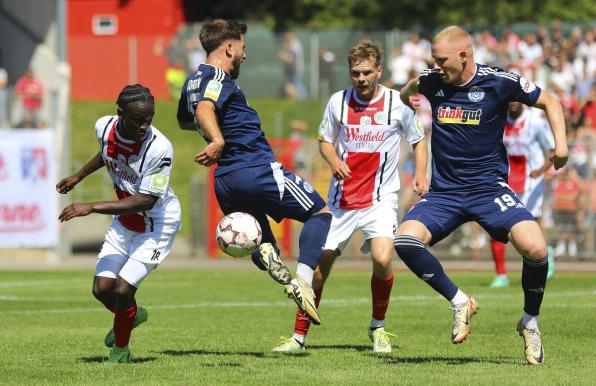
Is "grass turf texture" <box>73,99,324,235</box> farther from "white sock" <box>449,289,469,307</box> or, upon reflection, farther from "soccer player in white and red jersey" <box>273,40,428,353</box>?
"white sock" <box>449,289,469,307</box>

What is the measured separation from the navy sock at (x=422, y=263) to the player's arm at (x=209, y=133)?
1.54 meters

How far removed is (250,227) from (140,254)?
3.26 feet

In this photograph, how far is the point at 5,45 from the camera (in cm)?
3247

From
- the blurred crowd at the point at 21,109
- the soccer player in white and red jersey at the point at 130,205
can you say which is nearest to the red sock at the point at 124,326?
the soccer player in white and red jersey at the point at 130,205

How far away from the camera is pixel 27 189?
23.8 metres

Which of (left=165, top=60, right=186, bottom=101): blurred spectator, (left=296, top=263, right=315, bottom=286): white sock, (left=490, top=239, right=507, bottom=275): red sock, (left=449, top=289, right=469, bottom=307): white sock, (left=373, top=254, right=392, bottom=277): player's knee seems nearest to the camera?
Result: (left=449, top=289, right=469, bottom=307): white sock

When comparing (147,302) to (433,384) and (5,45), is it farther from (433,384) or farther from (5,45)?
(5,45)

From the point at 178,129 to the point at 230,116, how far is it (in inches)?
968

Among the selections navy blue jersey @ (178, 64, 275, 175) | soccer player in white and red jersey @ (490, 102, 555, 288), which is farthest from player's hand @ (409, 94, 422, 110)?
soccer player in white and red jersey @ (490, 102, 555, 288)

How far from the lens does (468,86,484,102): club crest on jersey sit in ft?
32.3

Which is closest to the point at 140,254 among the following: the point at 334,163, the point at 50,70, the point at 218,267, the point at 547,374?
the point at 334,163

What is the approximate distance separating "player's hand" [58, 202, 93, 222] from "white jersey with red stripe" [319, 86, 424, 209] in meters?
2.54

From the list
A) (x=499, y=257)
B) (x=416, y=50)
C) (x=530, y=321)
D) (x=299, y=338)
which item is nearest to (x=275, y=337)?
(x=299, y=338)

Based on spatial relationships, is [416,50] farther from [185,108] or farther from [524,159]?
[185,108]
